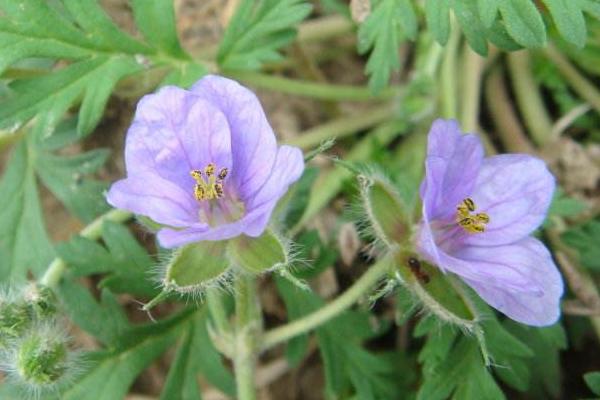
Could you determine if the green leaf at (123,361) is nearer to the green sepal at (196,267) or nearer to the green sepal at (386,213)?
the green sepal at (196,267)

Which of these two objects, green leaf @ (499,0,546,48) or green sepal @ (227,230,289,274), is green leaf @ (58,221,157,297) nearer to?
green sepal @ (227,230,289,274)

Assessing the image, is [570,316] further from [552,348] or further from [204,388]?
[204,388]

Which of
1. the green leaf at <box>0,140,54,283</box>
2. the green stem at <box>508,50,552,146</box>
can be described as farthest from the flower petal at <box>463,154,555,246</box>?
the green leaf at <box>0,140,54,283</box>

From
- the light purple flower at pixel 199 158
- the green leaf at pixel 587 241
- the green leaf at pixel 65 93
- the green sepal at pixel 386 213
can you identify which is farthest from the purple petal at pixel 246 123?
the green leaf at pixel 587 241

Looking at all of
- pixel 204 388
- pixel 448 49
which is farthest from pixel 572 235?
pixel 204 388

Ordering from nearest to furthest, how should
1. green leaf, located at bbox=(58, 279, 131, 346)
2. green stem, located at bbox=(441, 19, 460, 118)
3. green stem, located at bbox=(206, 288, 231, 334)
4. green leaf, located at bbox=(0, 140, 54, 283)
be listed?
green stem, located at bbox=(206, 288, 231, 334), green leaf, located at bbox=(58, 279, 131, 346), green leaf, located at bbox=(0, 140, 54, 283), green stem, located at bbox=(441, 19, 460, 118)

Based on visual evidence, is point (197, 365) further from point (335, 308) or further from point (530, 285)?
point (530, 285)
